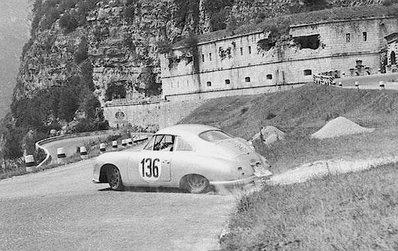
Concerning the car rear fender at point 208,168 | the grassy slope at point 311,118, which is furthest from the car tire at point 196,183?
the grassy slope at point 311,118

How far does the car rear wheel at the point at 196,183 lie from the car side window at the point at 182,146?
63 cm

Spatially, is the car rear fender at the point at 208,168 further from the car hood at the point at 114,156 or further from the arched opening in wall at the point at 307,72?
the arched opening in wall at the point at 307,72

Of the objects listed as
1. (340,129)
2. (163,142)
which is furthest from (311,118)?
(163,142)

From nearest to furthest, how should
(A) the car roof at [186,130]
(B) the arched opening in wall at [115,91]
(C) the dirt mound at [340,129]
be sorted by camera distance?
(A) the car roof at [186,130], (C) the dirt mound at [340,129], (B) the arched opening in wall at [115,91]

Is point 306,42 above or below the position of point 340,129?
above

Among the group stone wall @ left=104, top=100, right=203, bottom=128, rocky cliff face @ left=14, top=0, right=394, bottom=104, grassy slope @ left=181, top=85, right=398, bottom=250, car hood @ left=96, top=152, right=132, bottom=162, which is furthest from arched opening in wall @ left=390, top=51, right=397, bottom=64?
car hood @ left=96, top=152, right=132, bottom=162

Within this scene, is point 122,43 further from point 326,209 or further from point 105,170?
point 326,209

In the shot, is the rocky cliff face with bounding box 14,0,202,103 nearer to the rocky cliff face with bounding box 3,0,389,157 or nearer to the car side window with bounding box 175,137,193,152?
the rocky cliff face with bounding box 3,0,389,157

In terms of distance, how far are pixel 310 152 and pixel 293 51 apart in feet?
137

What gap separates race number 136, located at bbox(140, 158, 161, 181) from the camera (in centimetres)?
1175

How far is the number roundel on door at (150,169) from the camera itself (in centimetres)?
1173

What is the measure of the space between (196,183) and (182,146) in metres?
0.94

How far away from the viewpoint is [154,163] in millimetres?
11797

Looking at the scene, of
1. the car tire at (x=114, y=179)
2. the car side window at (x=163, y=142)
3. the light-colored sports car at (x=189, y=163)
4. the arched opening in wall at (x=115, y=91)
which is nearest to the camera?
the light-colored sports car at (x=189, y=163)
